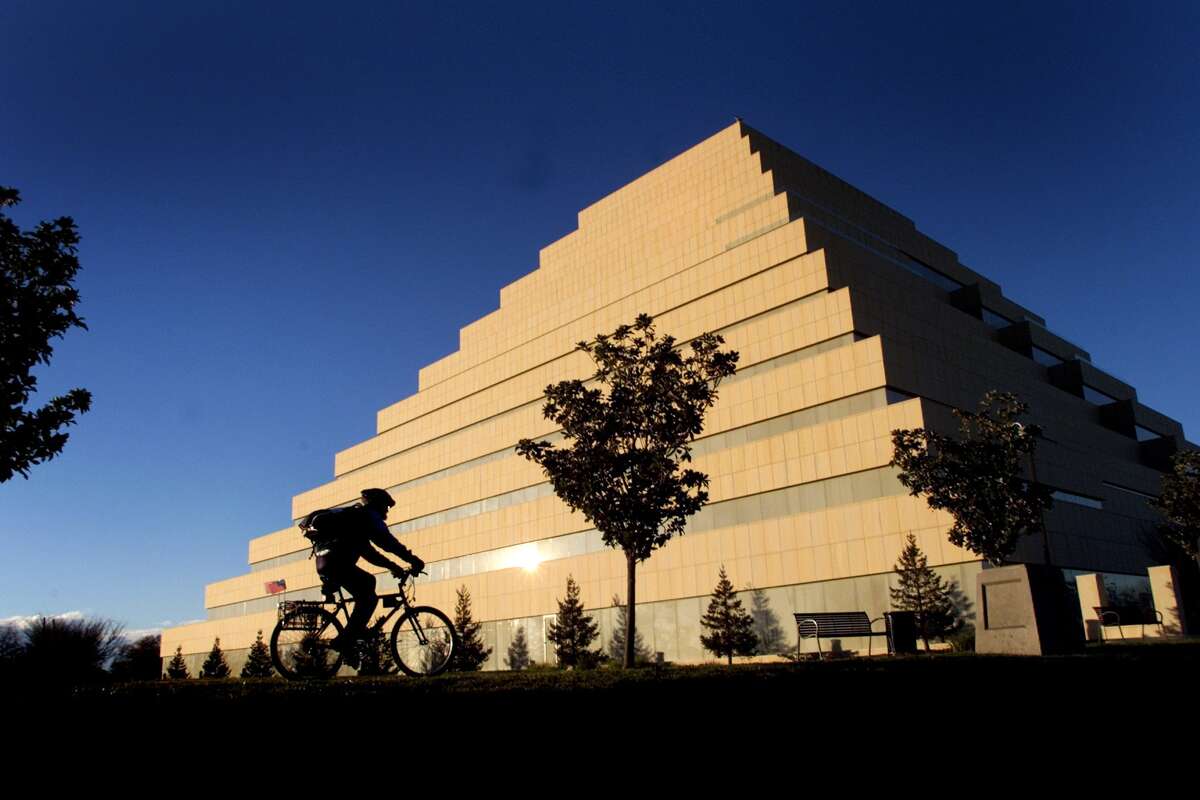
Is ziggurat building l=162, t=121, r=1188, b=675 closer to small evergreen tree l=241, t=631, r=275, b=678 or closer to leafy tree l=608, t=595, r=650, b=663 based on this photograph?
leafy tree l=608, t=595, r=650, b=663

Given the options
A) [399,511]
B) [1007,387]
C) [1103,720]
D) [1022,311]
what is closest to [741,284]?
[1007,387]

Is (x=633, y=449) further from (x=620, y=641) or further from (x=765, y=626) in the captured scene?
(x=620, y=641)

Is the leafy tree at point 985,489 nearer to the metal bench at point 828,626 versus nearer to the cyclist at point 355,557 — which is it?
the metal bench at point 828,626

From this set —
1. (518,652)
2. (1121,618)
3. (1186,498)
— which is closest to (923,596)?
(1121,618)

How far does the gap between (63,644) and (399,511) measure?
172 ft

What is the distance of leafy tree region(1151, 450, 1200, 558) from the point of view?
38406mm

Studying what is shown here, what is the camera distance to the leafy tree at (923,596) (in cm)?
3366

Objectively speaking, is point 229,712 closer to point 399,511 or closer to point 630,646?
point 630,646

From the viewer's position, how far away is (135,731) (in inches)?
209

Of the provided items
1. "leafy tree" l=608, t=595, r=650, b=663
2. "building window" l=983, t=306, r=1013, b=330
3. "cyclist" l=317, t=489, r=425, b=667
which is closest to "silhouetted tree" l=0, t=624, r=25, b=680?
"cyclist" l=317, t=489, r=425, b=667

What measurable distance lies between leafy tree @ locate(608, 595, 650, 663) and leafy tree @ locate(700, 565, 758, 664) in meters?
6.57

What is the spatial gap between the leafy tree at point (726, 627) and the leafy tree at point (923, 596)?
23.6 feet

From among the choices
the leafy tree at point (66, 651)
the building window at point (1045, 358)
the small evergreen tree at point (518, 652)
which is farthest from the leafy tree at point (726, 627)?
the building window at point (1045, 358)

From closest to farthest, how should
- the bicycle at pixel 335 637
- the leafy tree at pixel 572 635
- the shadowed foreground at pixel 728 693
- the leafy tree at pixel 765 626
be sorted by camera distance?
the shadowed foreground at pixel 728 693
the bicycle at pixel 335 637
the leafy tree at pixel 765 626
the leafy tree at pixel 572 635
